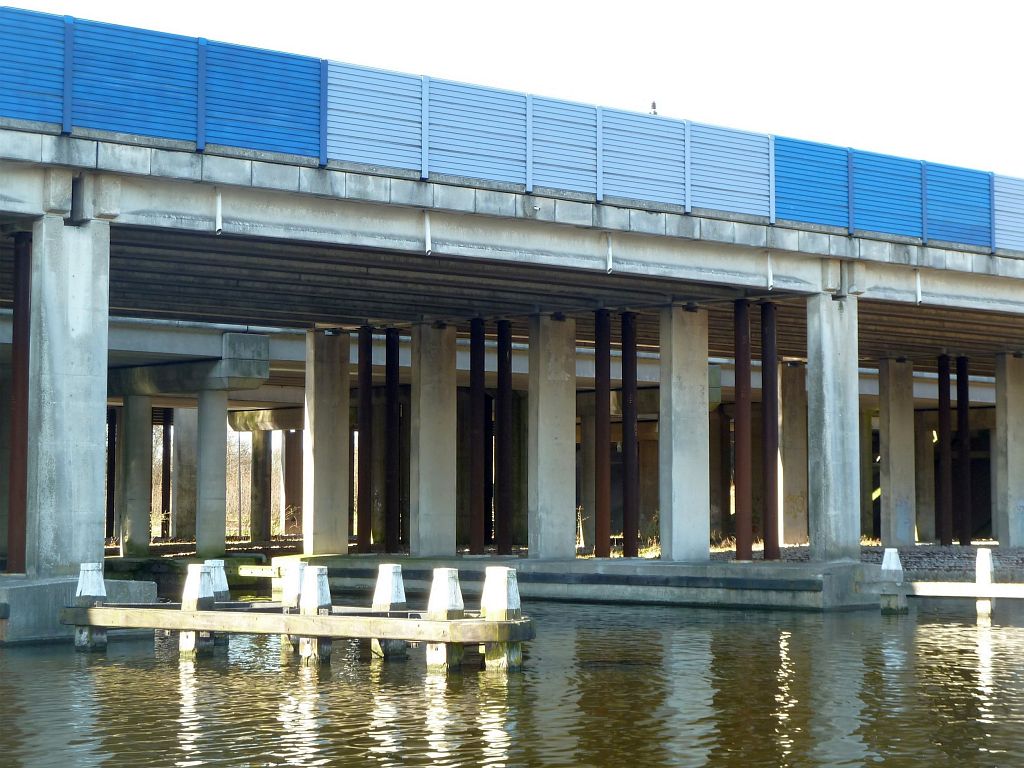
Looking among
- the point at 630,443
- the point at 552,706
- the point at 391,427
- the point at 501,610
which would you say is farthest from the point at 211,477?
the point at 552,706

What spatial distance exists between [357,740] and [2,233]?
46.0ft

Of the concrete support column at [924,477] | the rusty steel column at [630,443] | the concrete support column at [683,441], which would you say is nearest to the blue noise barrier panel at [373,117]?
the concrete support column at [683,441]

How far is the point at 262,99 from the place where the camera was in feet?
80.7

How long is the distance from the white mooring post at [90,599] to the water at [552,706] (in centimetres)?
35

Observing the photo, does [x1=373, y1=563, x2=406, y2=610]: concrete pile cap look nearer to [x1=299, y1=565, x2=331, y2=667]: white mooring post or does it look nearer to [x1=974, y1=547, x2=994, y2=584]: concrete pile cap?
[x1=299, y1=565, x2=331, y2=667]: white mooring post

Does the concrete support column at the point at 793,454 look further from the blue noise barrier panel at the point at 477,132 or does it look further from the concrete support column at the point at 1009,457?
the blue noise barrier panel at the point at 477,132

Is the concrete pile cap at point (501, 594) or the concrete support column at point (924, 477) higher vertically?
the concrete support column at point (924, 477)

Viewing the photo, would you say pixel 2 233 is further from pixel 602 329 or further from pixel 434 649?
pixel 602 329

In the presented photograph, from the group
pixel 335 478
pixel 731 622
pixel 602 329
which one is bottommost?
pixel 731 622

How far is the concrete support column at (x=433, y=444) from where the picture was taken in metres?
37.1

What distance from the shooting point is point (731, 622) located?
2572cm

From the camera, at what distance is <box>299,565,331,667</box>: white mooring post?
19.5m

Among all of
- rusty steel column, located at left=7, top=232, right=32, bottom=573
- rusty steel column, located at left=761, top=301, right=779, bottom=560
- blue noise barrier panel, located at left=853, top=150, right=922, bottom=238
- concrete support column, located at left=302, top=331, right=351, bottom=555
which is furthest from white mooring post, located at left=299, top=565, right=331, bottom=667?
concrete support column, located at left=302, top=331, right=351, bottom=555

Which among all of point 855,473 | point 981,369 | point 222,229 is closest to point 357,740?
point 222,229
